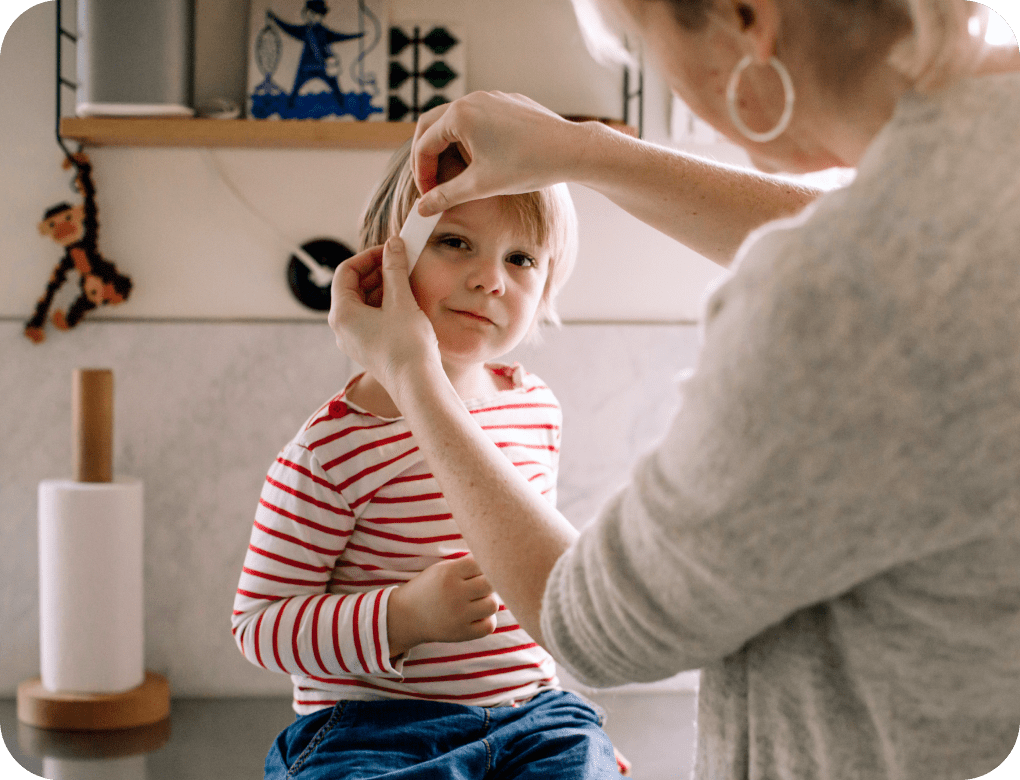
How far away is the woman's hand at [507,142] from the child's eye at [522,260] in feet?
0.52

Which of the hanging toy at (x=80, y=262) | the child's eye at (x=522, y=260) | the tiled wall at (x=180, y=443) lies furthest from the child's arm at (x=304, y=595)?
the hanging toy at (x=80, y=262)

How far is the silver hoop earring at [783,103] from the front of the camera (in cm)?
45

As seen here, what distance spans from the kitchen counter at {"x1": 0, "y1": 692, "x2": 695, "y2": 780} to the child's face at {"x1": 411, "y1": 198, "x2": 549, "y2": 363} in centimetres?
72

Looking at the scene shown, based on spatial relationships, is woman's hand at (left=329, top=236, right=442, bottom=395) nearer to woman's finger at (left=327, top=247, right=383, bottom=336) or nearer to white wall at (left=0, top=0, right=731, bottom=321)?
woman's finger at (left=327, top=247, right=383, bottom=336)

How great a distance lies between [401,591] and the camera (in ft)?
2.40

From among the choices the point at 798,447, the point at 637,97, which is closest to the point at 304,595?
the point at 798,447

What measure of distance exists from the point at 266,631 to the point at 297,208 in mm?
794

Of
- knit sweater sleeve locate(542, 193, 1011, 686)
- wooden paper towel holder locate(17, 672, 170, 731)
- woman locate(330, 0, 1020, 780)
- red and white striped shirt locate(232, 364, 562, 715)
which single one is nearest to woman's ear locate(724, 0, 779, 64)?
woman locate(330, 0, 1020, 780)

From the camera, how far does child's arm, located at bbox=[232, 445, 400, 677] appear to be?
73cm

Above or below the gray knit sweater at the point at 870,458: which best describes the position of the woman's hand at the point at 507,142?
above

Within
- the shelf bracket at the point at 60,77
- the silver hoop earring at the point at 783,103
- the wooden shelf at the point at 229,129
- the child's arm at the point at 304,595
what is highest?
the shelf bracket at the point at 60,77

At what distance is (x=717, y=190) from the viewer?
70cm

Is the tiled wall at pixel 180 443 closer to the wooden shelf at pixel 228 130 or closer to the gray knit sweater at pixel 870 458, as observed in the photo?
the wooden shelf at pixel 228 130

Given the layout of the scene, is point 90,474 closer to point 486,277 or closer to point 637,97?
point 486,277
